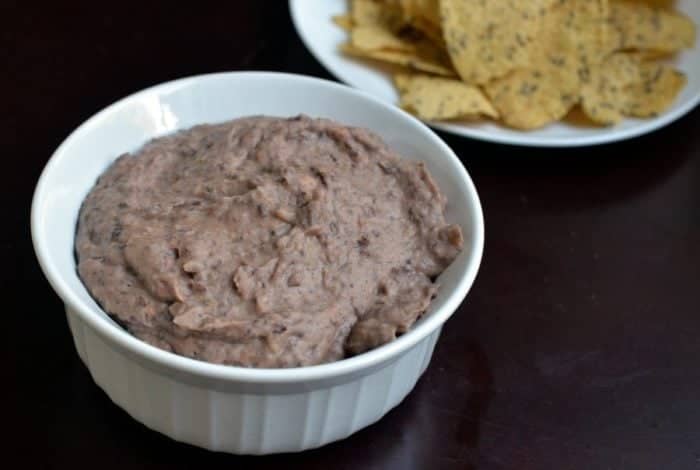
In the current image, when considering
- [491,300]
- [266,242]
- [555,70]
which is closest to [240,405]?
[266,242]

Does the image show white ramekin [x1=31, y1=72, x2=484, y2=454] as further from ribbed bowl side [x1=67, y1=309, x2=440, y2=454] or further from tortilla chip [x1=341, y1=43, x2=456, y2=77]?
tortilla chip [x1=341, y1=43, x2=456, y2=77]

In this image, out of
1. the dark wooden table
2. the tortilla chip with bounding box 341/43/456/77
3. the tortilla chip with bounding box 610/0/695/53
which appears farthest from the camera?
the tortilla chip with bounding box 610/0/695/53

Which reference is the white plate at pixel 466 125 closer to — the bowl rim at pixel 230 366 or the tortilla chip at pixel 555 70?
the tortilla chip at pixel 555 70

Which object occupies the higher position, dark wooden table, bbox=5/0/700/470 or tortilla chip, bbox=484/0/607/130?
tortilla chip, bbox=484/0/607/130

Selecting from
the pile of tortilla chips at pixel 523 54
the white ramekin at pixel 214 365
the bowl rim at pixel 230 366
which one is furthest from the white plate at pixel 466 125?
the bowl rim at pixel 230 366

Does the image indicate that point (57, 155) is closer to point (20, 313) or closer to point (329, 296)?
point (20, 313)

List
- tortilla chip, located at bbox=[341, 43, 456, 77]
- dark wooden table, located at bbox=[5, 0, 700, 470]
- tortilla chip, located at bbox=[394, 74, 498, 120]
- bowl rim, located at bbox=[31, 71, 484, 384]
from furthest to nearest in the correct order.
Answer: tortilla chip, located at bbox=[341, 43, 456, 77]
tortilla chip, located at bbox=[394, 74, 498, 120]
dark wooden table, located at bbox=[5, 0, 700, 470]
bowl rim, located at bbox=[31, 71, 484, 384]

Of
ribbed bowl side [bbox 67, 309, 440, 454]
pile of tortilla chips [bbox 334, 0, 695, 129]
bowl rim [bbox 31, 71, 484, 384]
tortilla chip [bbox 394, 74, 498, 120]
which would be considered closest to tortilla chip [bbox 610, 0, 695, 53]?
pile of tortilla chips [bbox 334, 0, 695, 129]
